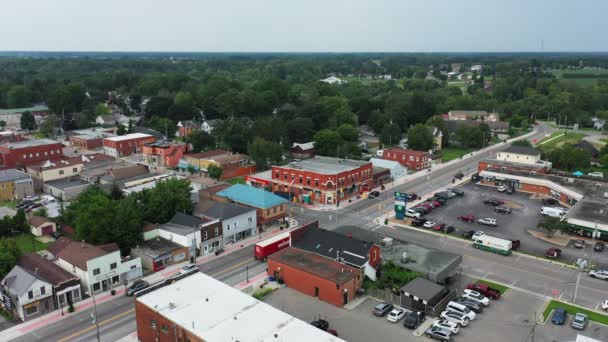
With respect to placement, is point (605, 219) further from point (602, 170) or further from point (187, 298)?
point (187, 298)

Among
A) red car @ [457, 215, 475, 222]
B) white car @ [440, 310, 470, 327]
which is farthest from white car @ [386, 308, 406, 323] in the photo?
red car @ [457, 215, 475, 222]

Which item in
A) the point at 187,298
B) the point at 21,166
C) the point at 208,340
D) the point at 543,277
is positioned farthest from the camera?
the point at 21,166

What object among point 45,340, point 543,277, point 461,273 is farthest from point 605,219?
point 45,340

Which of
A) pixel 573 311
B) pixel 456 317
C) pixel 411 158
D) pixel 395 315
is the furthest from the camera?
pixel 411 158

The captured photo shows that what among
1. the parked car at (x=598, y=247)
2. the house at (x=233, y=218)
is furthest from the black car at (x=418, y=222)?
the house at (x=233, y=218)

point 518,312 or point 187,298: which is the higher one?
point 187,298

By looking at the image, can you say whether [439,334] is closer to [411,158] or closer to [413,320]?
[413,320]

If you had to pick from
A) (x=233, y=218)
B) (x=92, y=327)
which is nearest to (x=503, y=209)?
(x=233, y=218)

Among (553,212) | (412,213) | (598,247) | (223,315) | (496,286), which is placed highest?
(223,315)
